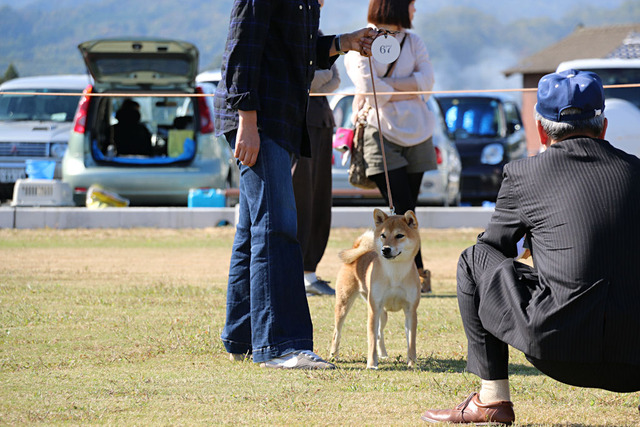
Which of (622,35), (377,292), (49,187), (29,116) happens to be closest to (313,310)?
(377,292)

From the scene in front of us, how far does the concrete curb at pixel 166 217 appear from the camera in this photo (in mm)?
10680

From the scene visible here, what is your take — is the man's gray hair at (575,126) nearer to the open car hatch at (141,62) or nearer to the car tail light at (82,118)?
the open car hatch at (141,62)

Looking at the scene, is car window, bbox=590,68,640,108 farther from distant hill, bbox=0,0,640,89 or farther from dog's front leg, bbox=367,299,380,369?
distant hill, bbox=0,0,640,89

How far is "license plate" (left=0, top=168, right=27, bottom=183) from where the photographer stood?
12531 millimetres

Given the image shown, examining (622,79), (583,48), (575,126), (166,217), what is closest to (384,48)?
(575,126)

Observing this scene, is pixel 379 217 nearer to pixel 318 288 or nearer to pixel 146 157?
pixel 318 288

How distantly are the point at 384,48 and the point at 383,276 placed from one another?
108cm

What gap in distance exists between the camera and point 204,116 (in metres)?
11.7

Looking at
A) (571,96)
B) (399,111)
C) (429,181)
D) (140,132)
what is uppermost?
(571,96)

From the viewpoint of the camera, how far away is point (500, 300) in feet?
9.91

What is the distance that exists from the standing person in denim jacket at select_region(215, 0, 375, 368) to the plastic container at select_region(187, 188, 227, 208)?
692 centimetres

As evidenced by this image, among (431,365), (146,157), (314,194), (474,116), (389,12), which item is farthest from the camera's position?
(474,116)

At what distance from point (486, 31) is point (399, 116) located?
A: 398 feet

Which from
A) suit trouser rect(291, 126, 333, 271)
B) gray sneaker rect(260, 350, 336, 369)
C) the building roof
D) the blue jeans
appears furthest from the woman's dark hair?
the building roof
